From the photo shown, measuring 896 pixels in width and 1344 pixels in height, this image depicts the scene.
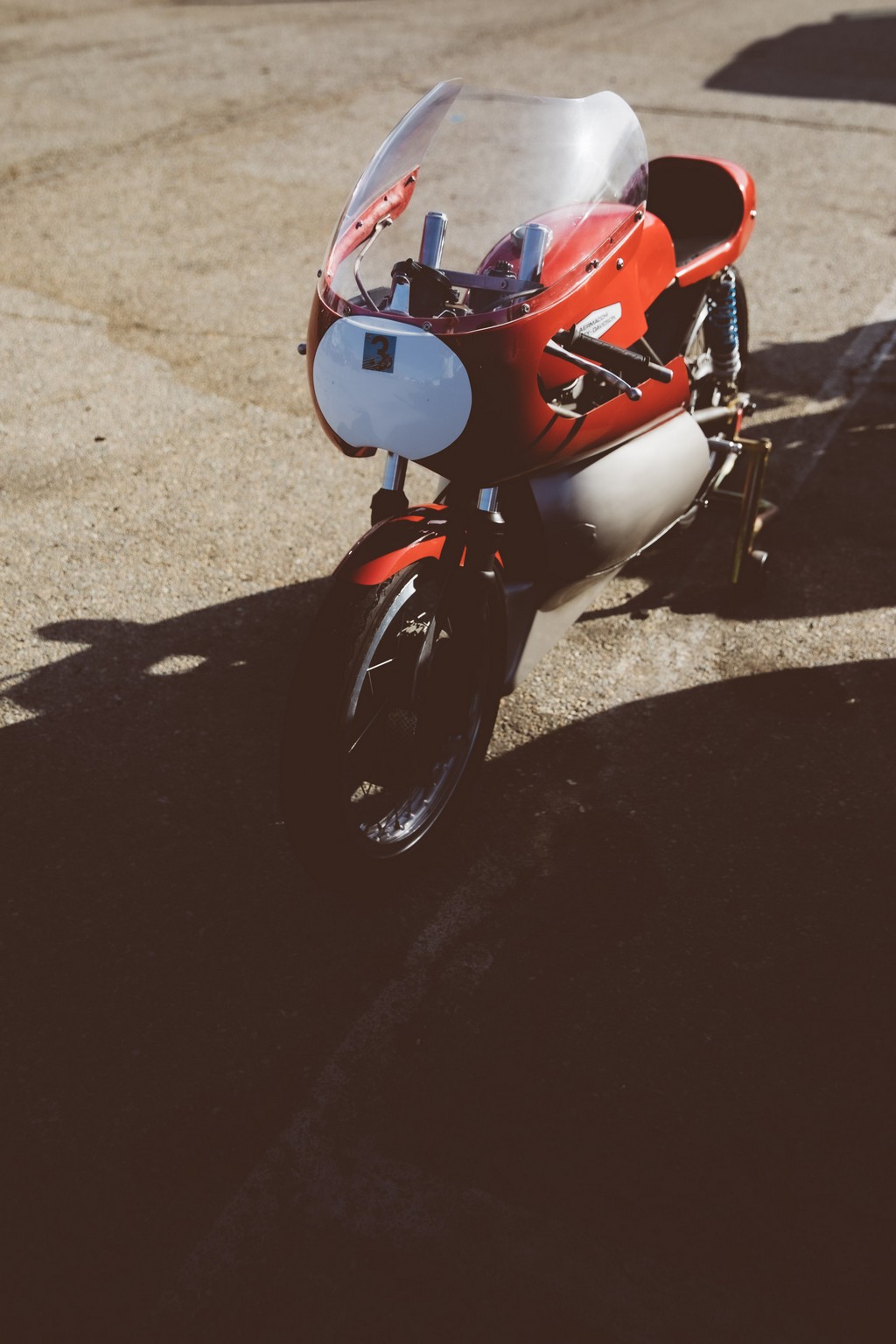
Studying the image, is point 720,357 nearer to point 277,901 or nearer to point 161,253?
point 277,901

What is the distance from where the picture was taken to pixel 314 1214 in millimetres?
2555

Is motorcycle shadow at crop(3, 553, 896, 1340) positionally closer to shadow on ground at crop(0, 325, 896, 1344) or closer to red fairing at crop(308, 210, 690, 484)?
shadow on ground at crop(0, 325, 896, 1344)

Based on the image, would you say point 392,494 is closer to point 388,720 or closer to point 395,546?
point 395,546

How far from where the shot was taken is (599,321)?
10.7ft

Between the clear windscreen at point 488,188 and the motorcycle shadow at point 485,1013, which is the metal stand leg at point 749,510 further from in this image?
the clear windscreen at point 488,188

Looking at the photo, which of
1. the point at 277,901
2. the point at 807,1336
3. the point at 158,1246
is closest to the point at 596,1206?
the point at 807,1336

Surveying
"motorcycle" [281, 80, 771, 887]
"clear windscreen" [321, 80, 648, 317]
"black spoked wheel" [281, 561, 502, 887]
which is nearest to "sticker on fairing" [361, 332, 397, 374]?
"motorcycle" [281, 80, 771, 887]

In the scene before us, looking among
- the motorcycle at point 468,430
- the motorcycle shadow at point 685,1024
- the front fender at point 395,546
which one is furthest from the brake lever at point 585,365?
the motorcycle shadow at point 685,1024

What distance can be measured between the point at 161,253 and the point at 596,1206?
656 cm

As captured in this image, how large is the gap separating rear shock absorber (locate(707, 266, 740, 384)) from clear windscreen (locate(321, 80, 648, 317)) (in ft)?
3.41

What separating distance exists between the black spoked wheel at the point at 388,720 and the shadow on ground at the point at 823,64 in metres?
10.6

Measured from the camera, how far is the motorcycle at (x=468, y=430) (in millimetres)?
2941

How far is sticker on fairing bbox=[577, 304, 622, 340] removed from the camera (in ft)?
10.4

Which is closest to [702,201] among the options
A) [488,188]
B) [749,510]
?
[749,510]
